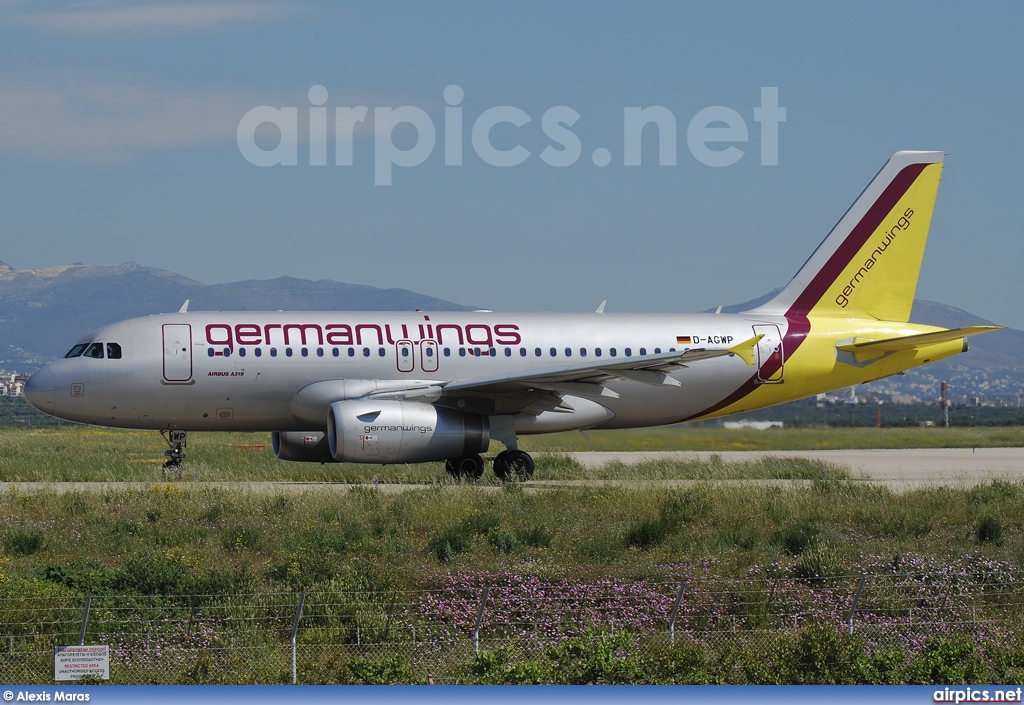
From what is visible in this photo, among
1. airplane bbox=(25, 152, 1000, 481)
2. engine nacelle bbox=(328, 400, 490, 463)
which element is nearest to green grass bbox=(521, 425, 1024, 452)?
airplane bbox=(25, 152, 1000, 481)

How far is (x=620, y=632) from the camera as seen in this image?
1462cm

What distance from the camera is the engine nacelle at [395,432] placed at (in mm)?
27656

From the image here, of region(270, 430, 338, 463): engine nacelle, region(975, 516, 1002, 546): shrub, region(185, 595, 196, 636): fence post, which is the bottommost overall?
region(185, 595, 196, 636): fence post

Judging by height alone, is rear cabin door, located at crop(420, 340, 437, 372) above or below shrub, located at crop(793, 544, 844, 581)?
above

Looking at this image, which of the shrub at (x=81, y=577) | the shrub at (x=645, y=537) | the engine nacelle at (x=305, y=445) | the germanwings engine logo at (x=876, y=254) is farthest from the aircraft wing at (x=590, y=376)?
the shrub at (x=81, y=577)

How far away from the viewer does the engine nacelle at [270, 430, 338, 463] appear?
103ft

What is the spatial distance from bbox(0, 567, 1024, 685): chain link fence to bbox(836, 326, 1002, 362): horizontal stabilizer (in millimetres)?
14449

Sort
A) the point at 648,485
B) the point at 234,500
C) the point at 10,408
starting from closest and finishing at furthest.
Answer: the point at 234,500, the point at 648,485, the point at 10,408

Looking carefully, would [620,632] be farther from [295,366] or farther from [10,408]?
[10,408]

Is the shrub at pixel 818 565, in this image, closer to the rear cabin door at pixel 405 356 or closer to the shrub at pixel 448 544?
the shrub at pixel 448 544

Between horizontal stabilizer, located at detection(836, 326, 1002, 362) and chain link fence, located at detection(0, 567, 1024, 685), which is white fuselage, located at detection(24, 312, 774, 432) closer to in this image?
horizontal stabilizer, located at detection(836, 326, 1002, 362)

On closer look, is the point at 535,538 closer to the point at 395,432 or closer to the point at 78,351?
the point at 395,432

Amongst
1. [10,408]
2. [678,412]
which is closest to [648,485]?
[678,412]

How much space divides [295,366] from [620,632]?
16580 millimetres
